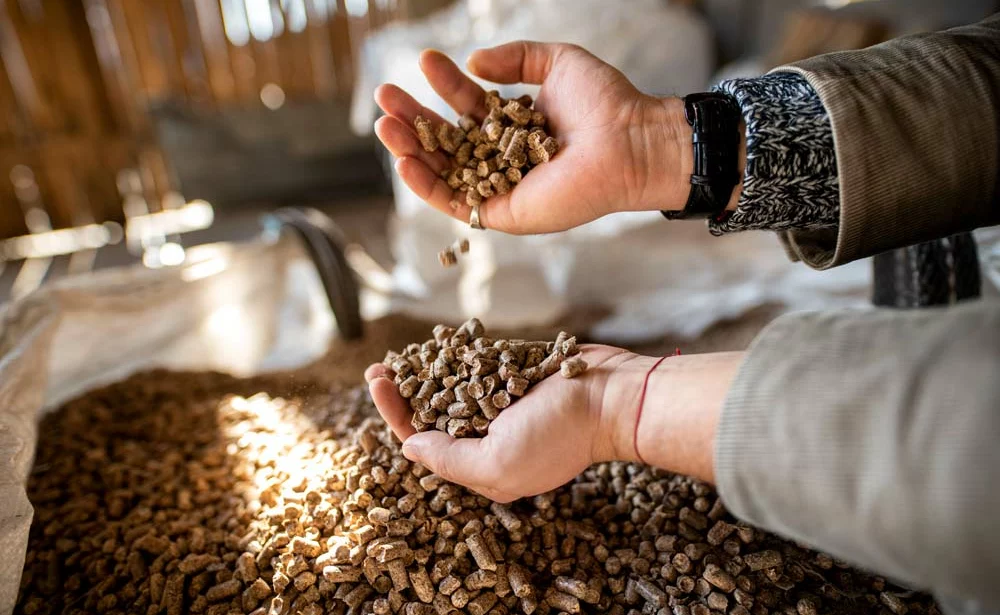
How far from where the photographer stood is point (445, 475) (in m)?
0.96

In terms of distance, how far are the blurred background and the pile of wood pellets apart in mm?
1043

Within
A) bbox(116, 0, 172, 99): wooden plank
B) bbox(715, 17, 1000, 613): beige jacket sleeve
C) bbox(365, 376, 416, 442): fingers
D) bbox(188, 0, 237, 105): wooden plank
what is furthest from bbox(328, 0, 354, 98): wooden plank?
bbox(715, 17, 1000, 613): beige jacket sleeve

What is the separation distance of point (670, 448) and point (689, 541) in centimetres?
24

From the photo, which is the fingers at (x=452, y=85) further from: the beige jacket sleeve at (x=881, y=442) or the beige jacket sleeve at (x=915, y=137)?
the beige jacket sleeve at (x=881, y=442)

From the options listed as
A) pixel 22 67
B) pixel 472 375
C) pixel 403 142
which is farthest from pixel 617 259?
pixel 22 67

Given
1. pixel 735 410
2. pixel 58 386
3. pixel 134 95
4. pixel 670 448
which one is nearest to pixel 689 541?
pixel 670 448

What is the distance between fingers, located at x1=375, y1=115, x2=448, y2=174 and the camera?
114 cm

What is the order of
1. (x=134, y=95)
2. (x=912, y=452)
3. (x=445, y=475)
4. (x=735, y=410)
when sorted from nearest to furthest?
(x=912, y=452) < (x=735, y=410) < (x=445, y=475) < (x=134, y=95)

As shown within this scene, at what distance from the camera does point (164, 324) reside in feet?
6.32

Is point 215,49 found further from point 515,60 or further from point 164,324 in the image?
point 515,60

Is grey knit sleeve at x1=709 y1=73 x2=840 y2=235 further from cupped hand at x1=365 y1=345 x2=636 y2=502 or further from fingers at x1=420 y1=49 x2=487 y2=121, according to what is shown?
fingers at x1=420 y1=49 x2=487 y2=121

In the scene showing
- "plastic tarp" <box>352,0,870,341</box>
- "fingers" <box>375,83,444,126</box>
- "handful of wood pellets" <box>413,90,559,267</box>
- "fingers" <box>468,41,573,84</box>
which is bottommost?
"plastic tarp" <box>352,0,870,341</box>

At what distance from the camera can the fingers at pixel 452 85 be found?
123 cm

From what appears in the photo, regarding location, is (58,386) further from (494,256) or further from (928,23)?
(928,23)
